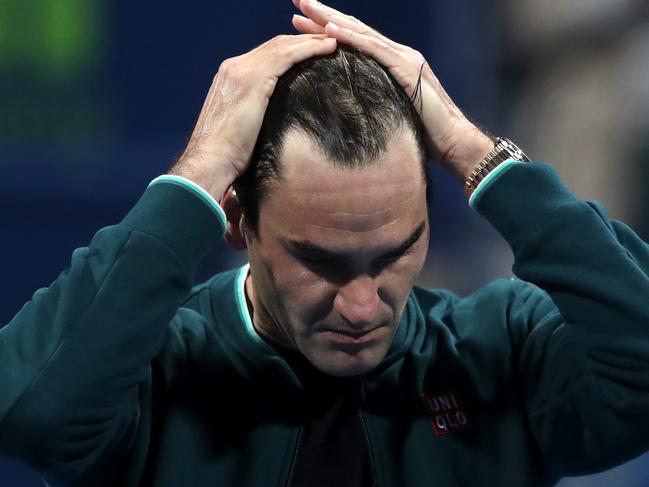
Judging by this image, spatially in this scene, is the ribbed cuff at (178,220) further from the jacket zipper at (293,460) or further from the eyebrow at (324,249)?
the jacket zipper at (293,460)

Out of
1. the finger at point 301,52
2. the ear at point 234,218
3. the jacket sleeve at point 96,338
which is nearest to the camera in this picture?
the jacket sleeve at point 96,338

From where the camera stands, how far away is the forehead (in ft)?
5.01

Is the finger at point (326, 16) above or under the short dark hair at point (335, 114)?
above

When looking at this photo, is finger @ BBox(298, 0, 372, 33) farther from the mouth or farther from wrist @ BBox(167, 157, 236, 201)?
the mouth

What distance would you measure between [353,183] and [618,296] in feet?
1.21

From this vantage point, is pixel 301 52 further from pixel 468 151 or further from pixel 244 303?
pixel 244 303

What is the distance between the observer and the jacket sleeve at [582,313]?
5.16 feet

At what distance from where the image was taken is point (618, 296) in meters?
1.57

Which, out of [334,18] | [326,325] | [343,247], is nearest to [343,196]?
[343,247]

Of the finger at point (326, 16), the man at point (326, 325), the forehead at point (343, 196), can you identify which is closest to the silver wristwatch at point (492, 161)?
the man at point (326, 325)

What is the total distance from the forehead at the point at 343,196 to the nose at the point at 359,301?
0.06 meters

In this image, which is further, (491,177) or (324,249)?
(491,177)

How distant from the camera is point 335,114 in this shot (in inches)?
61.3

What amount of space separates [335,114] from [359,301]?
0.24 m
